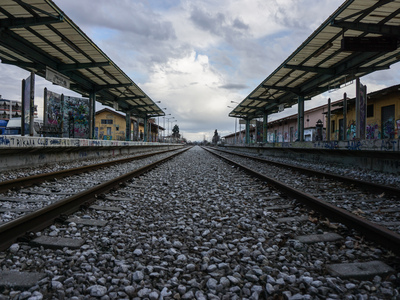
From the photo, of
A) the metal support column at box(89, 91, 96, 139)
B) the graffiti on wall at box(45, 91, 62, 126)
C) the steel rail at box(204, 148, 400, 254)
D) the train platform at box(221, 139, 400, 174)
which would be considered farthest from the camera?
the metal support column at box(89, 91, 96, 139)

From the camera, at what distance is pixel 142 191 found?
6.00 metres

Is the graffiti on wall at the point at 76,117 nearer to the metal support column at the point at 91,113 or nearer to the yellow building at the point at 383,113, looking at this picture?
the metal support column at the point at 91,113

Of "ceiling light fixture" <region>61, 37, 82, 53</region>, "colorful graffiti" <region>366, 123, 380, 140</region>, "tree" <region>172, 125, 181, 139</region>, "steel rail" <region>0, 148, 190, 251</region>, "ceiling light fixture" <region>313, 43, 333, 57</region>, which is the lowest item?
"steel rail" <region>0, 148, 190, 251</region>

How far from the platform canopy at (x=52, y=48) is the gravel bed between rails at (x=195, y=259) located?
1025 centimetres

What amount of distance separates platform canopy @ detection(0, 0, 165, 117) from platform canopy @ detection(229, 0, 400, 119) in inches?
457

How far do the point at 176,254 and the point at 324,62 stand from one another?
17.6m

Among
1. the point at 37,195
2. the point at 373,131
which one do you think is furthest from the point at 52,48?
the point at 373,131

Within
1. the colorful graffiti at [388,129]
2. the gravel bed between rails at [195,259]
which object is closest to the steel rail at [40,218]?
the gravel bed between rails at [195,259]

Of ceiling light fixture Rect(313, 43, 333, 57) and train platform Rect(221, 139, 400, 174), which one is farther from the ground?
ceiling light fixture Rect(313, 43, 333, 57)

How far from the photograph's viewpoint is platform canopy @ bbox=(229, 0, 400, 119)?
10.3 meters

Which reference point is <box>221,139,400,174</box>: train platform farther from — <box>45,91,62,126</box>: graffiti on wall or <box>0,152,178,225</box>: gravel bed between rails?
<box>45,91,62,126</box>: graffiti on wall

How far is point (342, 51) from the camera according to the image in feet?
47.1

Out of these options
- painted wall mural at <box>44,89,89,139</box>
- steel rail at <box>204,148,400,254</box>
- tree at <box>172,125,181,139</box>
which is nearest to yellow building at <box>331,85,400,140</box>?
steel rail at <box>204,148,400,254</box>

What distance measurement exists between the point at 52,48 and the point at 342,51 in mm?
16426
